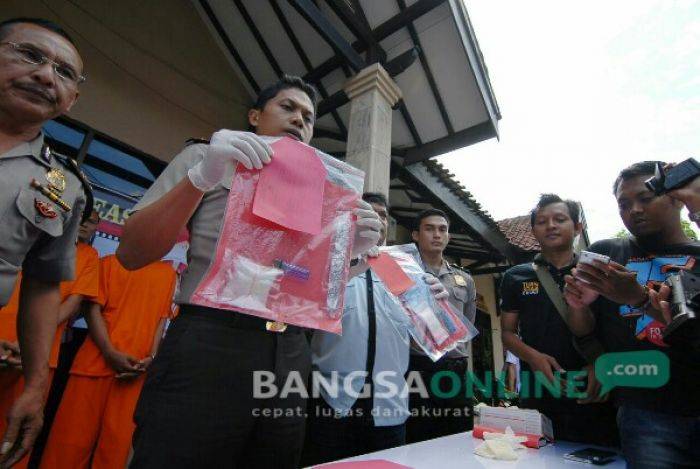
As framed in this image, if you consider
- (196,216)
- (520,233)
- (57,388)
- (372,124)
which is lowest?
(57,388)

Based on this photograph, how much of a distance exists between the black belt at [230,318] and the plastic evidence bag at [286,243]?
15cm

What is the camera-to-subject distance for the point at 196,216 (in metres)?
1.14

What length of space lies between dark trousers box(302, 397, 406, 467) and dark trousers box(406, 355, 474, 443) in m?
0.58

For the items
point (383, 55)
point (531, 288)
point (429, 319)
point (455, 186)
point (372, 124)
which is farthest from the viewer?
point (455, 186)

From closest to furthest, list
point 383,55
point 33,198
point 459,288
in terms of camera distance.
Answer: point 33,198, point 459,288, point 383,55

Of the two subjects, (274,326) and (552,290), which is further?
(552,290)

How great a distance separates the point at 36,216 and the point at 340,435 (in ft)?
5.10

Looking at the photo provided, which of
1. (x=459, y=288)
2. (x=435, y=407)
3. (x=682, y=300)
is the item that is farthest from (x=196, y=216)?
(x=459, y=288)

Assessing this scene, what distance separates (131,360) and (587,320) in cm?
276

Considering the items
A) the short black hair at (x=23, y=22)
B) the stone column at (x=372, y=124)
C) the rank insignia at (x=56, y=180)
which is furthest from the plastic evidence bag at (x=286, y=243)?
the stone column at (x=372, y=124)

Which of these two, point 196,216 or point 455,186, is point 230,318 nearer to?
point 196,216

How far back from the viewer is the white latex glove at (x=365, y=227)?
1.15m

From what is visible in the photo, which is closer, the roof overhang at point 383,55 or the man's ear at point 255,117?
the man's ear at point 255,117

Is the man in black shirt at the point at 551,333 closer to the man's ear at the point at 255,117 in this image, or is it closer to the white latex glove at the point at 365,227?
the white latex glove at the point at 365,227
